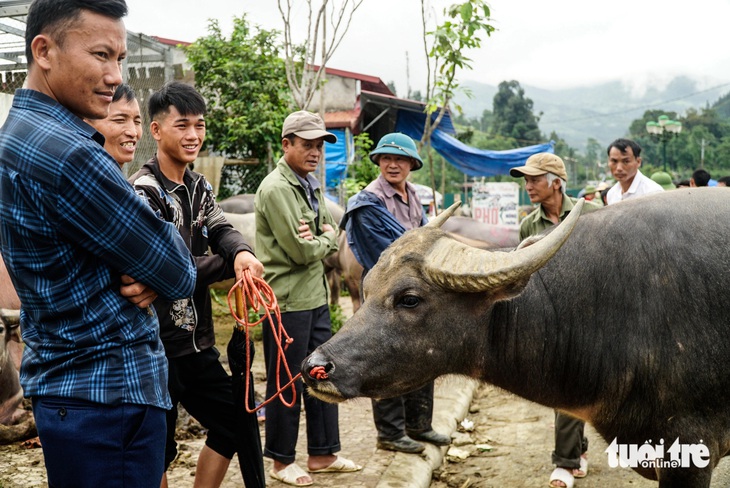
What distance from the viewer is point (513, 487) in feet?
14.1

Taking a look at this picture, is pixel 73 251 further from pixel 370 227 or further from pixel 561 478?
pixel 561 478

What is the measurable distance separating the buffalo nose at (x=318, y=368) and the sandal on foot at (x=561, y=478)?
7.59ft

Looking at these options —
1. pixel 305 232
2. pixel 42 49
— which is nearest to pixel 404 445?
pixel 305 232

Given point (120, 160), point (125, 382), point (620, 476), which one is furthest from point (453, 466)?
point (125, 382)

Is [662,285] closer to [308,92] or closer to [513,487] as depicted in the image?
[513,487]

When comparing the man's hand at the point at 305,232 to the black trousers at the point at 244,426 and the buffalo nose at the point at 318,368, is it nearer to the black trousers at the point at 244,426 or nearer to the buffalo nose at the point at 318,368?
the black trousers at the point at 244,426

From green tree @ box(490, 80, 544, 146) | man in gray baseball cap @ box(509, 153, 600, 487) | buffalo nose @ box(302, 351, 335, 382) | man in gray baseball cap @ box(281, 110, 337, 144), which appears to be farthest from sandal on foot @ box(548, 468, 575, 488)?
green tree @ box(490, 80, 544, 146)

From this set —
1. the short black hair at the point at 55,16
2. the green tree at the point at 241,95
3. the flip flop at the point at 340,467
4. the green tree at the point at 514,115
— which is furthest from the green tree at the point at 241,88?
the green tree at the point at 514,115

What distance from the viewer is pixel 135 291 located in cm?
181

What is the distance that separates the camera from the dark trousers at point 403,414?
4465 millimetres

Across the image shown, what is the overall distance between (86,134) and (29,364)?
2.17 ft

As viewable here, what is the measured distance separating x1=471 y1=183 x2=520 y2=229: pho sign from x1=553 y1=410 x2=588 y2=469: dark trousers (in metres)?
11.4

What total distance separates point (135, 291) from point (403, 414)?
301 cm

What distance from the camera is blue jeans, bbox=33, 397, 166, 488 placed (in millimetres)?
1765
